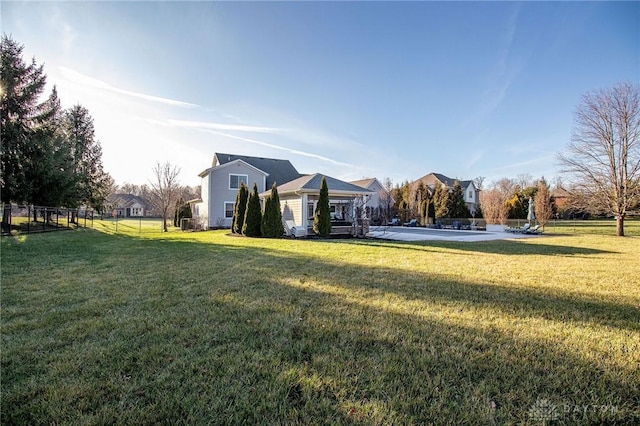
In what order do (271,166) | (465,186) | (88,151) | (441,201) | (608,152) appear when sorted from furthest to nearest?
(465,186) < (441,201) < (271,166) < (88,151) < (608,152)

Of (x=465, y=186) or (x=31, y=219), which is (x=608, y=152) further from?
(x=31, y=219)

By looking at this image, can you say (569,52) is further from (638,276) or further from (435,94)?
(638,276)

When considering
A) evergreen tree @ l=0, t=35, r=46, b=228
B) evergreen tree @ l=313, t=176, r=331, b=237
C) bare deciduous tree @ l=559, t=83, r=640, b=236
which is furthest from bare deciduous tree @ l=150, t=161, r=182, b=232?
bare deciduous tree @ l=559, t=83, r=640, b=236

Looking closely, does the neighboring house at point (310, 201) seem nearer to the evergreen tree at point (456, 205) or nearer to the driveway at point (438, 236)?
the driveway at point (438, 236)

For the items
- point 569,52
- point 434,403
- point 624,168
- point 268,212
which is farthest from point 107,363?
point 624,168

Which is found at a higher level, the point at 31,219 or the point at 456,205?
the point at 456,205

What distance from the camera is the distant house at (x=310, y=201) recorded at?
15.9 metres

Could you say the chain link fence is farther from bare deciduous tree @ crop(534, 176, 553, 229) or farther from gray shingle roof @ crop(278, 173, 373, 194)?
bare deciduous tree @ crop(534, 176, 553, 229)

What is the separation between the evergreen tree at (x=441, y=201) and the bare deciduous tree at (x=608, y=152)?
961cm

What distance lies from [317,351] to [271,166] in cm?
2639

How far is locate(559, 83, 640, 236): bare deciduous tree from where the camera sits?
62.7 feet

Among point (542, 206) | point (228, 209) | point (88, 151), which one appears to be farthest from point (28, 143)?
point (542, 206)

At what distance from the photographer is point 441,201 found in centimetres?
2927

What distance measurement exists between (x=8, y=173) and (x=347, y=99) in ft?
56.6
